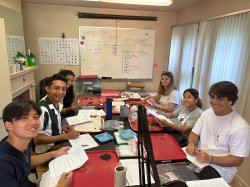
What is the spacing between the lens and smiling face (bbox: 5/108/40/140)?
109 cm

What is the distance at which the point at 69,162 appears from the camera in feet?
4.12

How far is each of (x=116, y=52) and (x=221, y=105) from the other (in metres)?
2.90

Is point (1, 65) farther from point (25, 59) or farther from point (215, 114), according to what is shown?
point (215, 114)

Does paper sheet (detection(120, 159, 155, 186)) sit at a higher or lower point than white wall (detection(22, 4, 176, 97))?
lower

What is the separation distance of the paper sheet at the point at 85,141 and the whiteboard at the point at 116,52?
2568 mm

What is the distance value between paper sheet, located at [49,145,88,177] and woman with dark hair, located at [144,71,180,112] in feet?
5.37

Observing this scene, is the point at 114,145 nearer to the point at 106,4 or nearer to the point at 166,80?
the point at 166,80

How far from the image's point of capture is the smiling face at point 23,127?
1.09 meters

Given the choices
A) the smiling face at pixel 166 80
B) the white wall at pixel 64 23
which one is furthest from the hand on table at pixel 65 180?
the white wall at pixel 64 23

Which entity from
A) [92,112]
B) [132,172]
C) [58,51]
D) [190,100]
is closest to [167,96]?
[190,100]

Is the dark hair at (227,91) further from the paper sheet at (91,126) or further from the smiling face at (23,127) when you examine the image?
the smiling face at (23,127)

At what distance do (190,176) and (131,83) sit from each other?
9.91ft

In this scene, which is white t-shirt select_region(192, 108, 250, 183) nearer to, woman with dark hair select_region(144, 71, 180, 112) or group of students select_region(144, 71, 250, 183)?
group of students select_region(144, 71, 250, 183)

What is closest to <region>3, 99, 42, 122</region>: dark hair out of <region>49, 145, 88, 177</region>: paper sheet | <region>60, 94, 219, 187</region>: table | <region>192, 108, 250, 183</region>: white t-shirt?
<region>49, 145, 88, 177</region>: paper sheet
